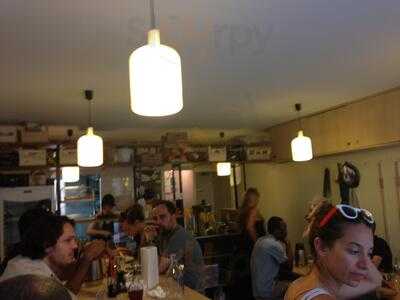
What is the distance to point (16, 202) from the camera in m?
4.59

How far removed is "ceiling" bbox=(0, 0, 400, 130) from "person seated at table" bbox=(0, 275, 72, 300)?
1.57 m

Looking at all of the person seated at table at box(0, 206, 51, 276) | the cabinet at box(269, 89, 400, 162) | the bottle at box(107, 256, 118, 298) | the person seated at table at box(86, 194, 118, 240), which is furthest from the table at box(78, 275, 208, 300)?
the cabinet at box(269, 89, 400, 162)

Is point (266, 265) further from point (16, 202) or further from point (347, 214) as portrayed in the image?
point (16, 202)

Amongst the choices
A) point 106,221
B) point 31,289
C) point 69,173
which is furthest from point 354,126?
point 31,289

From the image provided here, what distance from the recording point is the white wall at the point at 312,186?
4.33m

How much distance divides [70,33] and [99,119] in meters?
2.53

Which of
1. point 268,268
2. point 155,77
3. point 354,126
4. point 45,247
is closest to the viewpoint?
point 155,77

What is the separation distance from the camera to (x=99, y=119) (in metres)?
4.72

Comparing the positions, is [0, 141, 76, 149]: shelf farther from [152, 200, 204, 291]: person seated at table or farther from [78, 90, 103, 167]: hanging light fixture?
[152, 200, 204, 291]: person seated at table

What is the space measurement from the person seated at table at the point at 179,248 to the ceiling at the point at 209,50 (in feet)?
3.62

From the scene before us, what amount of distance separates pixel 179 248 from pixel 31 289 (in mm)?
2431

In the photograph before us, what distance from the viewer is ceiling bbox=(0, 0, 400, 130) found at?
6.76ft

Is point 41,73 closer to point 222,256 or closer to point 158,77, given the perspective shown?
A: point 158,77

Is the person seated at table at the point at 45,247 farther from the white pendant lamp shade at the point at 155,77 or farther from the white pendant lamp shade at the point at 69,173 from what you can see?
the white pendant lamp shade at the point at 69,173
